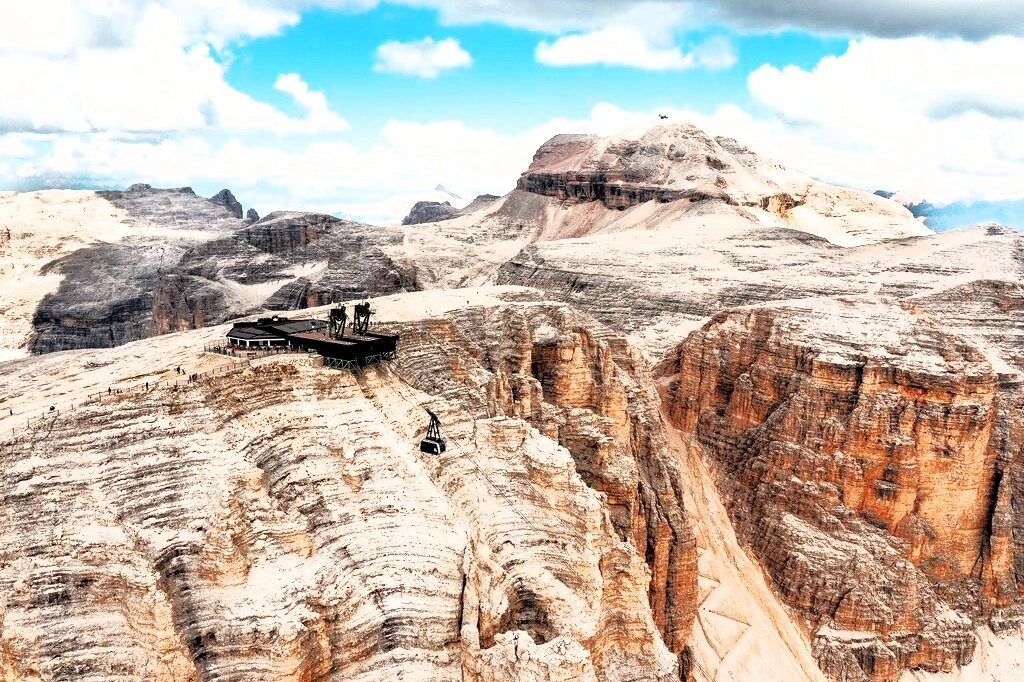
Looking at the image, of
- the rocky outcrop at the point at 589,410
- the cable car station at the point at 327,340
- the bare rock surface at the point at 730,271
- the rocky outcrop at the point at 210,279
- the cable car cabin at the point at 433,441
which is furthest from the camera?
the rocky outcrop at the point at 210,279

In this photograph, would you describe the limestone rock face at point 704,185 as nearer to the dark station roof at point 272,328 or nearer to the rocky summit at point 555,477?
the rocky summit at point 555,477

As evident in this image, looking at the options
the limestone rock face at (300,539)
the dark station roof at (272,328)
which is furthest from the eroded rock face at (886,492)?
the dark station roof at (272,328)

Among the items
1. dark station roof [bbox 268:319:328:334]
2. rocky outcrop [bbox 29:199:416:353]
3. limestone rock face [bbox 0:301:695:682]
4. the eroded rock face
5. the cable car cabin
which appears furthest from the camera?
rocky outcrop [bbox 29:199:416:353]

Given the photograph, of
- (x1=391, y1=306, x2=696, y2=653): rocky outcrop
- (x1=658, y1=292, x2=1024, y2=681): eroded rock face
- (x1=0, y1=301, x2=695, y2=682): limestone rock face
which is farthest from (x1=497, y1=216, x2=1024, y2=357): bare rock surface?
(x1=0, y1=301, x2=695, y2=682): limestone rock face

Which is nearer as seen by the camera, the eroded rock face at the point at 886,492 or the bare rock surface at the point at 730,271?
the eroded rock face at the point at 886,492

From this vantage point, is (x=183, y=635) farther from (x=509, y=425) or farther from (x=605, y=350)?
(x=605, y=350)

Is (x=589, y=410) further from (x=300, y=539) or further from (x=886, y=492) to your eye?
(x=886, y=492)

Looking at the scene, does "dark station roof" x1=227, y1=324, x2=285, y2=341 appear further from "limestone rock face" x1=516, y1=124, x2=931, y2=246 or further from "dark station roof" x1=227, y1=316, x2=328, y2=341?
"limestone rock face" x1=516, y1=124, x2=931, y2=246

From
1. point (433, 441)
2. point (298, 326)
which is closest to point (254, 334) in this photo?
point (298, 326)
